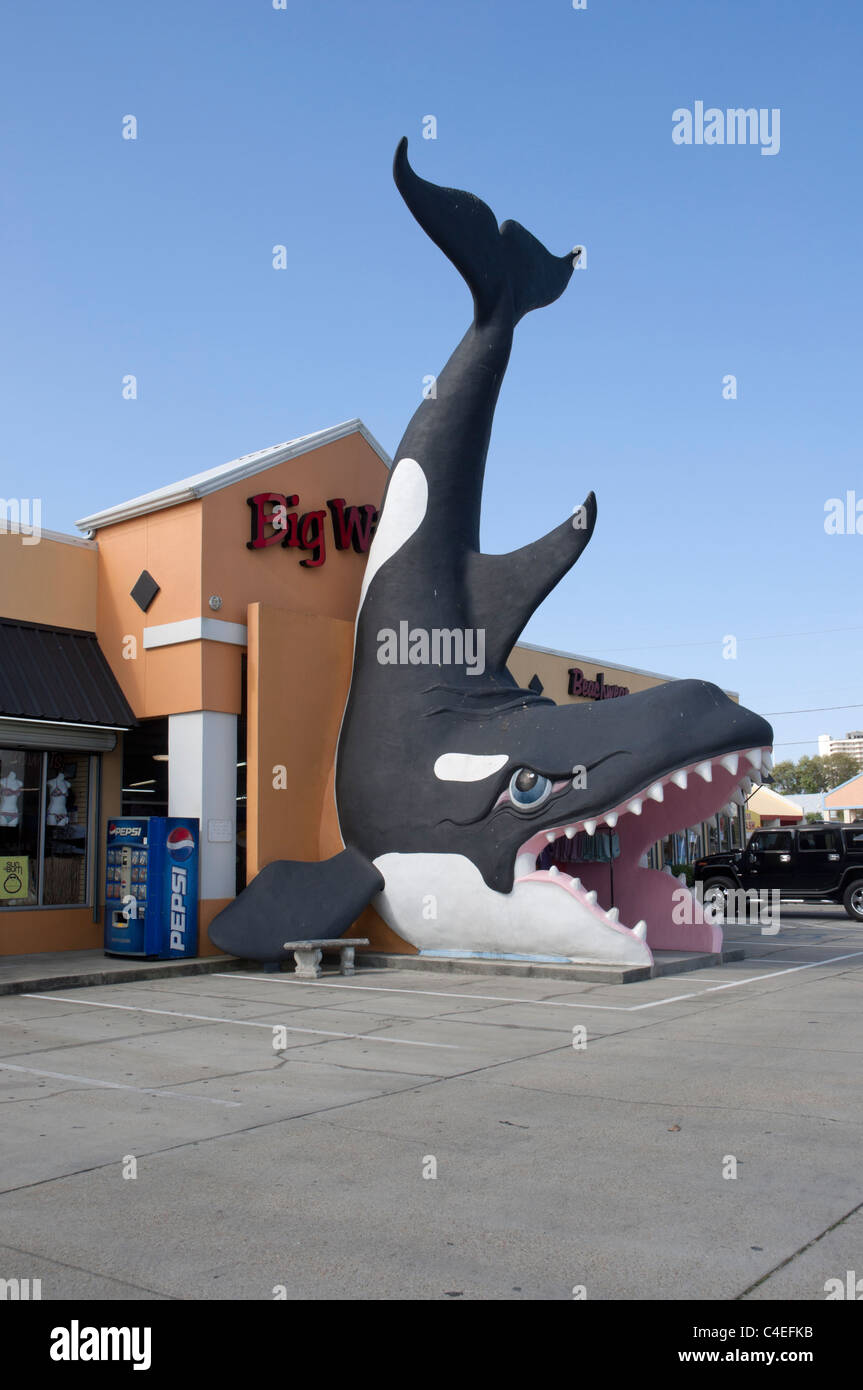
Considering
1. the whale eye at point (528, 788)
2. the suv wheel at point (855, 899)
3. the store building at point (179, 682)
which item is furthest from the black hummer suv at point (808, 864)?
the whale eye at point (528, 788)

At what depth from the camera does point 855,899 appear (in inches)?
869

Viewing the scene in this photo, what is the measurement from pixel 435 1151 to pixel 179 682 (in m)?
10.1

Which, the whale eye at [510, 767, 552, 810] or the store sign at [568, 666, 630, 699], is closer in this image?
the whale eye at [510, 767, 552, 810]

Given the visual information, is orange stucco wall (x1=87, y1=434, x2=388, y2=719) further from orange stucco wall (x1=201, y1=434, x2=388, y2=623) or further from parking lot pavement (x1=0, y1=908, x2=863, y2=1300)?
parking lot pavement (x1=0, y1=908, x2=863, y2=1300)

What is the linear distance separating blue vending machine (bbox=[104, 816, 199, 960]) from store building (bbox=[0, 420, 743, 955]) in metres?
0.37

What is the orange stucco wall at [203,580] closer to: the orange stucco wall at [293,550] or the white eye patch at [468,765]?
the orange stucco wall at [293,550]

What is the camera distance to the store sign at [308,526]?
15.5 metres

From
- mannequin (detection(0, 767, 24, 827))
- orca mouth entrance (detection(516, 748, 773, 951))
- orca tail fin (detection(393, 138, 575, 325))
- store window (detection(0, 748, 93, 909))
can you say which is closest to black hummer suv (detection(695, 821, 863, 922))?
orca mouth entrance (detection(516, 748, 773, 951))

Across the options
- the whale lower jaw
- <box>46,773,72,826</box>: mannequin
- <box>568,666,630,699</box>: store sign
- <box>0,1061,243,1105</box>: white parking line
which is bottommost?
<box>0,1061,243,1105</box>: white parking line

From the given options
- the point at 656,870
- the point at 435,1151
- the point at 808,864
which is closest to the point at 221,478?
the point at 656,870

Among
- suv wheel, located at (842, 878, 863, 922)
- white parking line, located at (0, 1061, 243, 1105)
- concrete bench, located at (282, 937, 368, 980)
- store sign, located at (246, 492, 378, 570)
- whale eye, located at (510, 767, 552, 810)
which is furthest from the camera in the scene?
suv wheel, located at (842, 878, 863, 922)

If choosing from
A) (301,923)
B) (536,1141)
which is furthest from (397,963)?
(536,1141)

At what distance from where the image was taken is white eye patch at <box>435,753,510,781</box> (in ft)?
42.7
